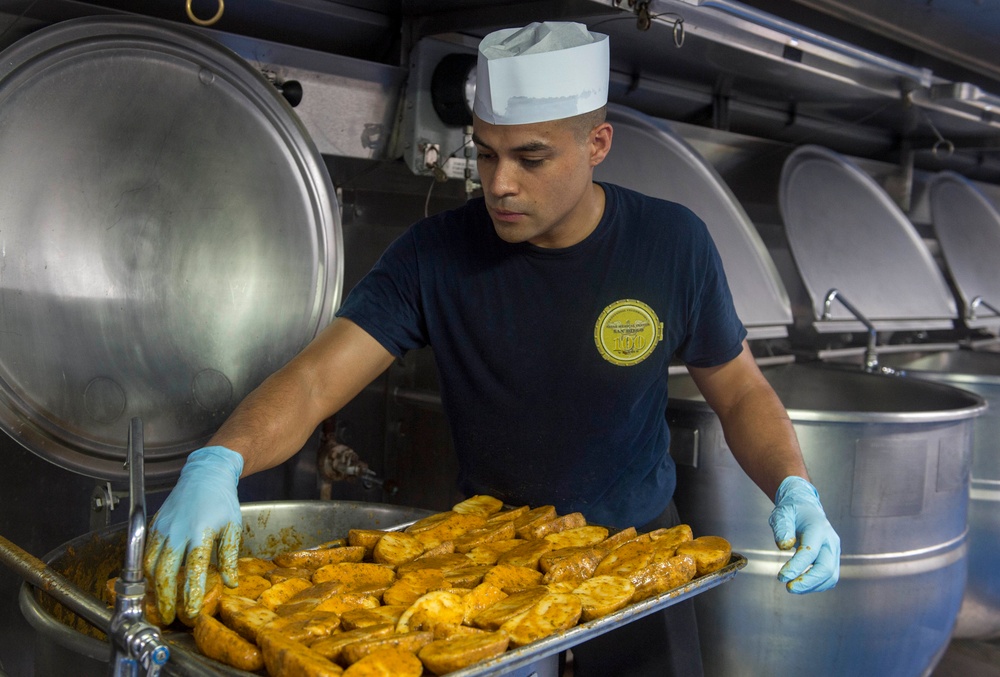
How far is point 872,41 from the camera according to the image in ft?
10.5

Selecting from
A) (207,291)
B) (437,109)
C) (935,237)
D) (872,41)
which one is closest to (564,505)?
(207,291)

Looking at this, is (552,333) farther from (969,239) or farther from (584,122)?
(969,239)

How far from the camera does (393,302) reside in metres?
1.72

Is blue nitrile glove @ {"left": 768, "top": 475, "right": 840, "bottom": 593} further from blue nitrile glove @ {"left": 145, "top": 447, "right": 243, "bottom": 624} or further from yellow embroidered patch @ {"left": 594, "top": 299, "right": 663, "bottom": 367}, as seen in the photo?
blue nitrile glove @ {"left": 145, "top": 447, "right": 243, "bottom": 624}

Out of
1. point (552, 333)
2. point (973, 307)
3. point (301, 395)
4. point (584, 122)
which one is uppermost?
point (584, 122)

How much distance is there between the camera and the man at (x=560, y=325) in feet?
5.15

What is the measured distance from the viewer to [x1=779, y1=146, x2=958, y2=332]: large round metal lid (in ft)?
10.6

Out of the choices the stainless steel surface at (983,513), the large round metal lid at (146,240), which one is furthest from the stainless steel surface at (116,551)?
the stainless steel surface at (983,513)

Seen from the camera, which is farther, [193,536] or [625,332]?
[625,332]

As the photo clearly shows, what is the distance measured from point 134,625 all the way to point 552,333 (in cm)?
100

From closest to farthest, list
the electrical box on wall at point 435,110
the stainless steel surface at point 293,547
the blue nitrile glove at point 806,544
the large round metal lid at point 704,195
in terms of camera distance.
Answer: the stainless steel surface at point 293,547 < the blue nitrile glove at point 806,544 < the electrical box on wall at point 435,110 < the large round metal lid at point 704,195

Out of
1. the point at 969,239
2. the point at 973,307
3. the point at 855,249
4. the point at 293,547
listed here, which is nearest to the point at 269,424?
the point at 293,547

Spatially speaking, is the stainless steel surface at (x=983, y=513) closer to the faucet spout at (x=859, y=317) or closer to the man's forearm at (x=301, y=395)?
the faucet spout at (x=859, y=317)

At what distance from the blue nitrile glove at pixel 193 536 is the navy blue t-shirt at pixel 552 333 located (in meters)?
0.54
